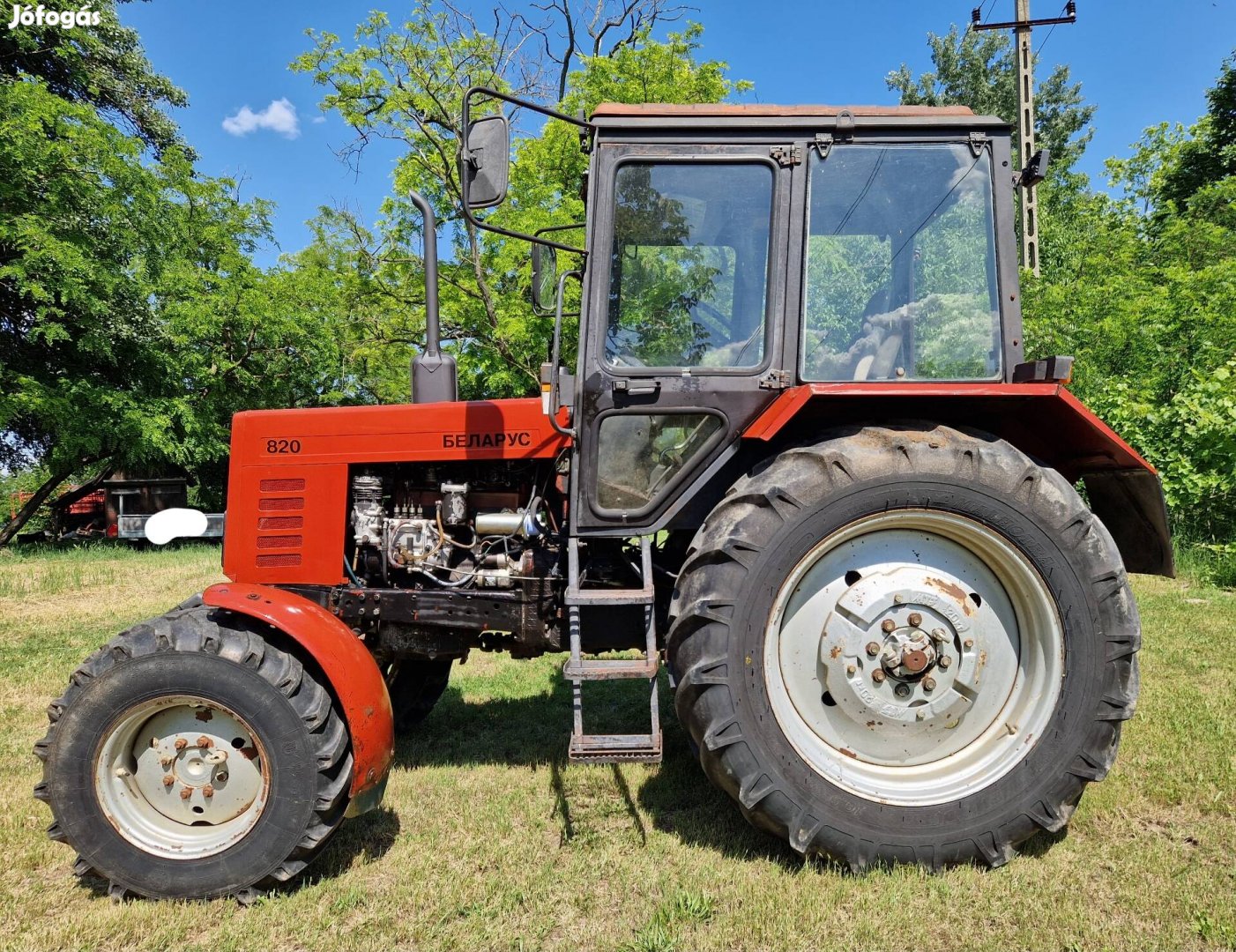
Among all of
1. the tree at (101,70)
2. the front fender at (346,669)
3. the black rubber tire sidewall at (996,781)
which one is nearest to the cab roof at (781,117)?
the black rubber tire sidewall at (996,781)

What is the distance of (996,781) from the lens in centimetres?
269

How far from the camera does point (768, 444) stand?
303cm

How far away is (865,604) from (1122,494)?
133cm

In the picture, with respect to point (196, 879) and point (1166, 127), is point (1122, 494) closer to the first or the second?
point (196, 879)

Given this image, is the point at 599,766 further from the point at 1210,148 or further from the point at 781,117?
the point at 1210,148

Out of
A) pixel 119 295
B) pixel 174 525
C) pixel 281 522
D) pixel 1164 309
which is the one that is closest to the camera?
pixel 174 525

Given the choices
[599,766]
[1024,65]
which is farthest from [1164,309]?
[599,766]

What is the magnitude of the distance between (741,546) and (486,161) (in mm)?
1559

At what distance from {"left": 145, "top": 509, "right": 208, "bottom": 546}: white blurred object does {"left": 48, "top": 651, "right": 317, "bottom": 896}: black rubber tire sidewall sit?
0.65 meters

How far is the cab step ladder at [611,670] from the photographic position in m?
2.70

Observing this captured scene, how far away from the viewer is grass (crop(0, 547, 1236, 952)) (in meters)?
2.38

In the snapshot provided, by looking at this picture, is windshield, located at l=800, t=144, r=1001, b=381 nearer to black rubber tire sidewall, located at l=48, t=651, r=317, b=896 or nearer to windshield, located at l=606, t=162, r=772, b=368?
windshield, located at l=606, t=162, r=772, b=368

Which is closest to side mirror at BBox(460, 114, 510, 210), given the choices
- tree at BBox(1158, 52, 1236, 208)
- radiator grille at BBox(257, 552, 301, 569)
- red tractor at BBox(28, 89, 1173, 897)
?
red tractor at BBox(28, 89, 1173, 897)

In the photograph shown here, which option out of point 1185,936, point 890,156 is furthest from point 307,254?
point 1185,936
